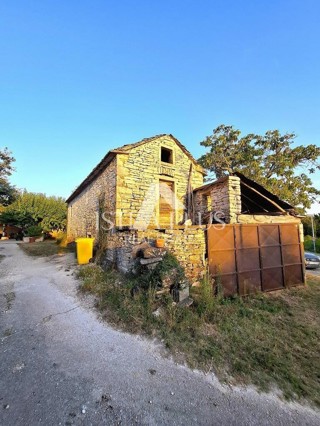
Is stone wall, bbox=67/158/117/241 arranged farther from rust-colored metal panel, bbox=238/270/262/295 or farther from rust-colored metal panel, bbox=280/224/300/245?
rust-colored metal panel, bbox=280/224/300/245

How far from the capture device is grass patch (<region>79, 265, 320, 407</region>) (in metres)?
2.90

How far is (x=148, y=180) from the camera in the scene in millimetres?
8781

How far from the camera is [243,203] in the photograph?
9352 millimetres

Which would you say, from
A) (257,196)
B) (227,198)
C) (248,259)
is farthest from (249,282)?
(257,196)

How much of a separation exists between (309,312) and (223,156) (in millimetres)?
14479

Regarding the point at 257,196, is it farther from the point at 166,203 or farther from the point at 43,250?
the point at 43,250

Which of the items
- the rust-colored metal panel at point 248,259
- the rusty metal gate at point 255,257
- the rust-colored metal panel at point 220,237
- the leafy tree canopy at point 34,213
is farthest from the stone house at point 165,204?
the leafy tree canopy at point 34,213

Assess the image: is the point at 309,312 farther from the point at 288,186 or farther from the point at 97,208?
the point at 288,186

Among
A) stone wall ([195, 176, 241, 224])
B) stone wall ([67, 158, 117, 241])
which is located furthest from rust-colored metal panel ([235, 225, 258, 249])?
stone wall ([67, 158, 117, 241])

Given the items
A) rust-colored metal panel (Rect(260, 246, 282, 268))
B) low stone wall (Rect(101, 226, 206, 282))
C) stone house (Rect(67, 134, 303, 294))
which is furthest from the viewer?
rust-colored metal panel (Rect(260, 246, 282, 268))

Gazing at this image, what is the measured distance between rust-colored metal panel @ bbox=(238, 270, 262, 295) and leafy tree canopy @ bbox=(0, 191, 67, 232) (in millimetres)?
22375

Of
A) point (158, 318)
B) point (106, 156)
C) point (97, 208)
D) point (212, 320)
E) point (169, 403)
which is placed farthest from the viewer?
point (97, 208)

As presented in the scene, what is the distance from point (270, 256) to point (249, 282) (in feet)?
4.53

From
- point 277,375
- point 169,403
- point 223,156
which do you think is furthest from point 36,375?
point 223,156
